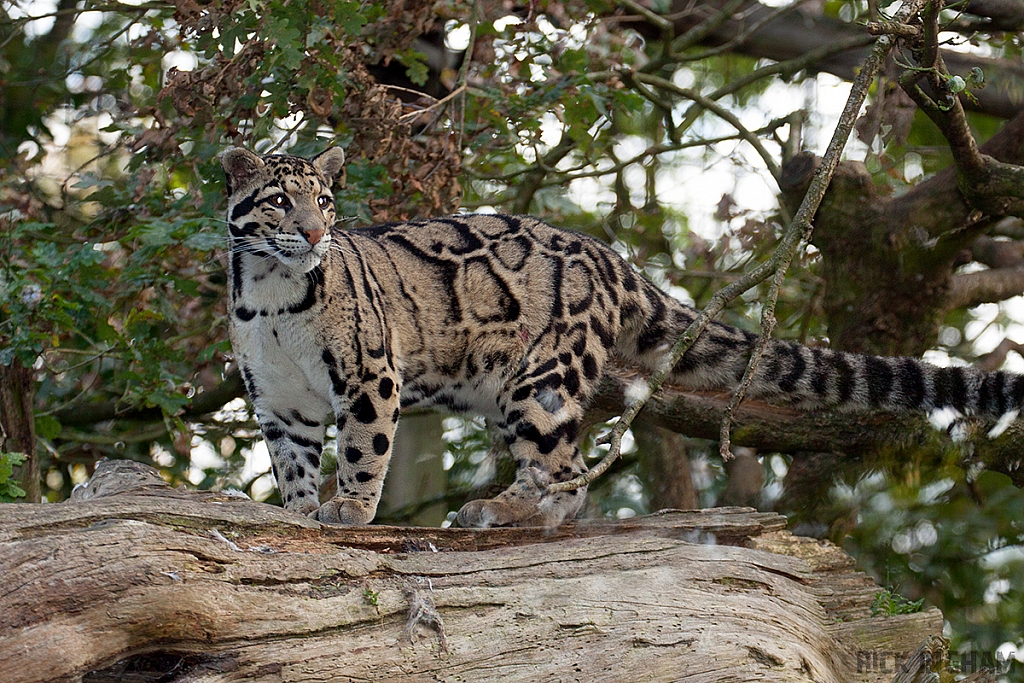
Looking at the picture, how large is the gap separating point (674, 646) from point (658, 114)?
723cm

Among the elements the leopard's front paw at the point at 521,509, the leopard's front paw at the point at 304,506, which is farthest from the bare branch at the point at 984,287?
the leopard's front paw at the point at 304,506

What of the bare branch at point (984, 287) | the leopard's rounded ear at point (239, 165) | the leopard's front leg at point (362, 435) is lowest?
the bare branch at point (984, 287)

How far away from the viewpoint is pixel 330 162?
251 inches

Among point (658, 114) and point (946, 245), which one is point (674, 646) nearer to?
point (946, 245)

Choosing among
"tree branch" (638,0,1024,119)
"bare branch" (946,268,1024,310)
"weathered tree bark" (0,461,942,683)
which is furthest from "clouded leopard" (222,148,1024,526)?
"tree branch" (638,0,1024,119)

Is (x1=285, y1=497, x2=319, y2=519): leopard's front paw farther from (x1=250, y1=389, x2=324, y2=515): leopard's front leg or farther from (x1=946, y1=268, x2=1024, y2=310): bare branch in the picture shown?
(x1=946, y1=268, x2=1024, y2=310): bare branch

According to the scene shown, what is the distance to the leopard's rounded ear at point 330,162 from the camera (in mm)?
6332

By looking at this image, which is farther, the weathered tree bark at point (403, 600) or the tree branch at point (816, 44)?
the tree branch at point (816, 44)

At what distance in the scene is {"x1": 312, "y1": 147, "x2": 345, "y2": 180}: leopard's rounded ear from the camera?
633cm

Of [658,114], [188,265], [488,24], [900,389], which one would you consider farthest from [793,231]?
[658,114]

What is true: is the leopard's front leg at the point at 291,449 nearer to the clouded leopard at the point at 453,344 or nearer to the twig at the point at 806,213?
the clouded leopard at the point at 453,344

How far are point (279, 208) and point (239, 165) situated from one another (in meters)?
0.42

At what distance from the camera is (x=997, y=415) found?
21.1 feet

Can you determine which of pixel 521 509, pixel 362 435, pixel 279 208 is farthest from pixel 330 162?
pixel 521 509
